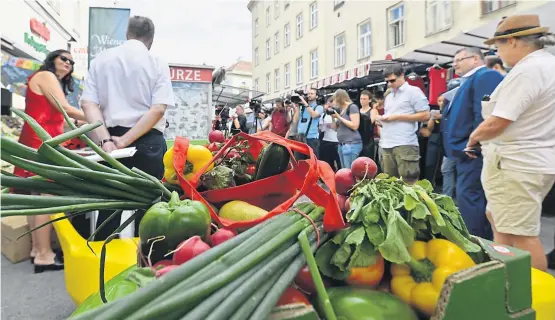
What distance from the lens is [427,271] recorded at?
0.99 metres

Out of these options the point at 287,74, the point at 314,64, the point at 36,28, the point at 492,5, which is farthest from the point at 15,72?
the point at 287,74

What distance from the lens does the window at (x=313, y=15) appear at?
24641 mm

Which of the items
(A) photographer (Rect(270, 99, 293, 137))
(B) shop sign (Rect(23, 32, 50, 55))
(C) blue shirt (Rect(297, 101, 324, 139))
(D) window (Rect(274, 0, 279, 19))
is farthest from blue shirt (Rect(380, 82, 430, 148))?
(D) window (Rect(274, 0, 279, 19))

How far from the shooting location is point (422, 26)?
14.4 m

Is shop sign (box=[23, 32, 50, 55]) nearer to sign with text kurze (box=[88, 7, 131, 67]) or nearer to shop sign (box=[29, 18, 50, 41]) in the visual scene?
shop sign (box=[29, 18, 50, 41])

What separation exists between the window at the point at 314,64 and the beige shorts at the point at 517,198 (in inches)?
901

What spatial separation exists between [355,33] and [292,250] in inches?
774

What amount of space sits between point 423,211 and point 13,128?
4941 mm

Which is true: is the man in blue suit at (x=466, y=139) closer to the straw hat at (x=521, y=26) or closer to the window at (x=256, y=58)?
the straw hat at (x=521, y=26)

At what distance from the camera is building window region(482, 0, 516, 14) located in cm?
1078

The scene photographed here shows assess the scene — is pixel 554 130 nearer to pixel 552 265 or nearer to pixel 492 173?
pixel 492 173

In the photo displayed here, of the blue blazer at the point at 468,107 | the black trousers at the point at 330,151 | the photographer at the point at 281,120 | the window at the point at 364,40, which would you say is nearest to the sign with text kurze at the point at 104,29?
the photographer at the point at 281,120

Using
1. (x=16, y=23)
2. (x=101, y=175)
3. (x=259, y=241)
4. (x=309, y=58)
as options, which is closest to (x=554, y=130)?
(x=259, y=241)

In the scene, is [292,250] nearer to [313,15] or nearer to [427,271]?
[427,271]
